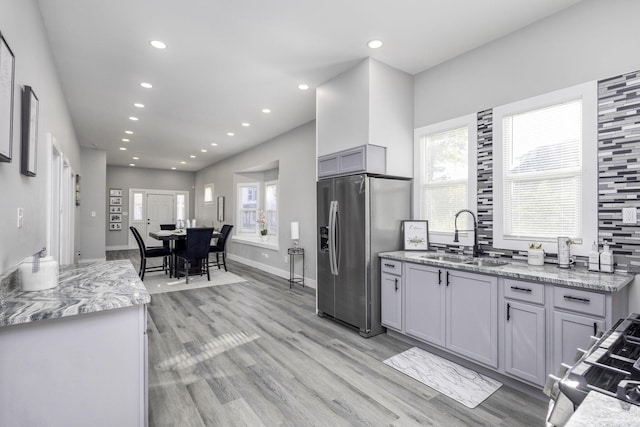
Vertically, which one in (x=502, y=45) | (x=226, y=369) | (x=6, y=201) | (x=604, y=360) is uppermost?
(x=502, y=45)

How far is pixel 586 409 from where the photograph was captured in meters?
0.69

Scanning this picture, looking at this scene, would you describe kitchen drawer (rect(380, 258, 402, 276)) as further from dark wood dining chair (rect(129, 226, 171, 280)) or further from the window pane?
the window pane

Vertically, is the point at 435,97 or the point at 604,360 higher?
the point at 435,97

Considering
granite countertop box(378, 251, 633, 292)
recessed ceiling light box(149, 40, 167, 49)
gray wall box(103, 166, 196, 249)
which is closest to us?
granite countertop box(378, 251, 633, 292)

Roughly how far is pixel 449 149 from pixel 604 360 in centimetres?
274

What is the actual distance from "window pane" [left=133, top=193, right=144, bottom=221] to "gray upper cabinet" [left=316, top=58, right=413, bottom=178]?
904 cm

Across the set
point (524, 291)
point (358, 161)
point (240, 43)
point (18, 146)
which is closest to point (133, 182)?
point (240, 43)

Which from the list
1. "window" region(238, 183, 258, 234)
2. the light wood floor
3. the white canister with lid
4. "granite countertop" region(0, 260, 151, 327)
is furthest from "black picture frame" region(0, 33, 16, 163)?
"window" region(238, 183, 258, 234)

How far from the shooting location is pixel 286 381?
7.91ft

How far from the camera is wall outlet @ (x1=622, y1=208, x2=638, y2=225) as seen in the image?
7.12 feet

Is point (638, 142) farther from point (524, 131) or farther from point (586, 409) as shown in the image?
point (586, 409)

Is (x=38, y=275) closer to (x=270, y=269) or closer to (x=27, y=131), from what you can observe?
(x=27, y=131)

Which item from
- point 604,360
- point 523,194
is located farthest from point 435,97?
point 604,360

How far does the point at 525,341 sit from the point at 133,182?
1153 centimetres
